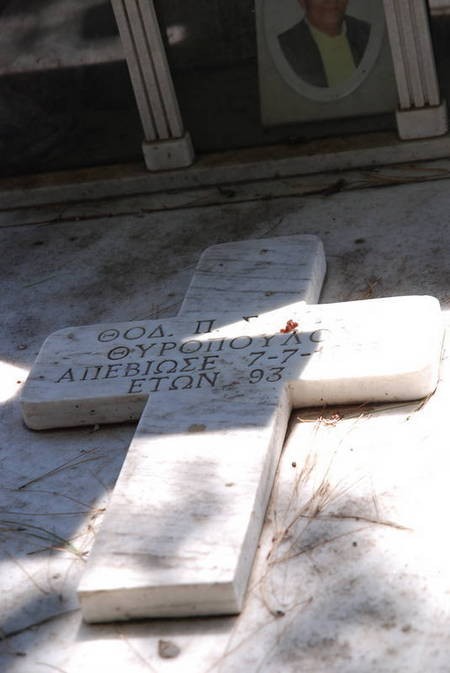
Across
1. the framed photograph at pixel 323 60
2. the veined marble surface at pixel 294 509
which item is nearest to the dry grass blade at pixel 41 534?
the veined marble surface at pixel 294 509

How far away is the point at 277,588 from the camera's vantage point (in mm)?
3779

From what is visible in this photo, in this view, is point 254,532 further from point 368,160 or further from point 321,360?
point 368,160

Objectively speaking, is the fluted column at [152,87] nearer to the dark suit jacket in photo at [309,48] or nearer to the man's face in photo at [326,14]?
the dark suit jacket in photo at [309,48]

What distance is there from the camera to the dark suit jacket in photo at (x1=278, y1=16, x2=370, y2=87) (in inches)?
254

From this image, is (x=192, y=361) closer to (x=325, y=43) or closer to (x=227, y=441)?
(x=227, y=441)

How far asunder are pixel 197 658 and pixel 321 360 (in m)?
1.41

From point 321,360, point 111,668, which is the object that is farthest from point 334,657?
point 321,360

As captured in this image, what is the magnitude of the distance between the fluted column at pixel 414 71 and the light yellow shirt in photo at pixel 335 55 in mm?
271

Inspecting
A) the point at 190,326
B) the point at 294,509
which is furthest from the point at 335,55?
the point at 294,509

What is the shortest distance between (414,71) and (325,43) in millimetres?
506

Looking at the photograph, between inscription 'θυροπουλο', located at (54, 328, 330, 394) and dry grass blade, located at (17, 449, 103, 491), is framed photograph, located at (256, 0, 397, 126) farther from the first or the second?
dry grass blade, located at (17, 449, 103, 491)

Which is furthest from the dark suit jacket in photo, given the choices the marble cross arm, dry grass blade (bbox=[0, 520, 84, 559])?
dry grass blade (bbox=[0, 520, 84, 559])

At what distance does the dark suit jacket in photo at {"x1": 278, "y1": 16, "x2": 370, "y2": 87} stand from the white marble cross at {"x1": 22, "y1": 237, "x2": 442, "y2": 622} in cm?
147

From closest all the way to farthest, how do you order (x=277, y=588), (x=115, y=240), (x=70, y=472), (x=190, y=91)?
1. (x=277, y=588)
2. (x=70, y=472)
3. (x=115, y=240)
4. (x=190, y=91)
